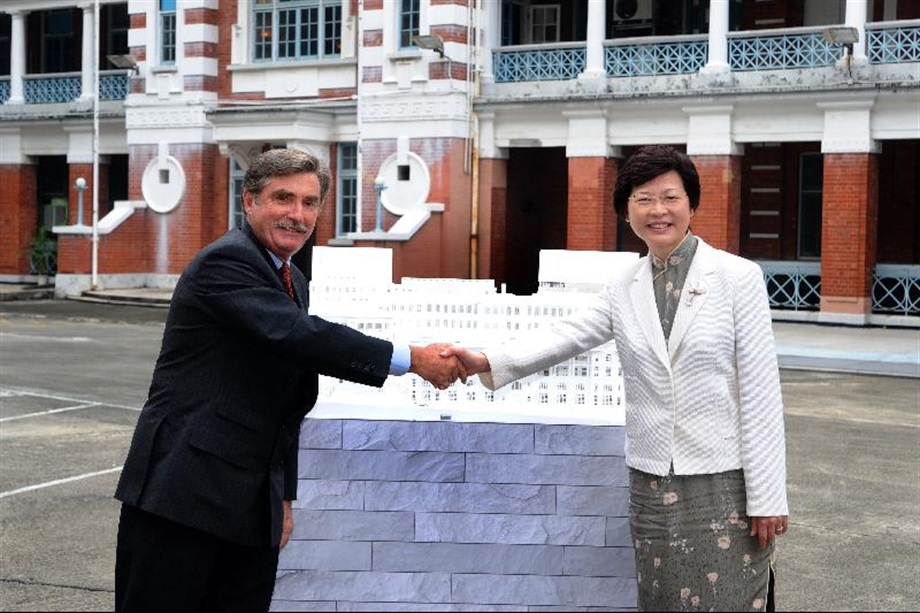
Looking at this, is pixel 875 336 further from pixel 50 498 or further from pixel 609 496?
Answer: pixel 609 496

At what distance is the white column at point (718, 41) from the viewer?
88.3ft

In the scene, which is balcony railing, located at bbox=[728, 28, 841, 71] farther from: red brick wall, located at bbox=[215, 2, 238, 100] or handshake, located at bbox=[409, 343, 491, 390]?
handshake, located at bbox=[409, 343, 491, 390]

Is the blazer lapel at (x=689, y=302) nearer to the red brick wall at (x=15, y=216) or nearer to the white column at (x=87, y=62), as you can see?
the white column at (x=87, y=62)

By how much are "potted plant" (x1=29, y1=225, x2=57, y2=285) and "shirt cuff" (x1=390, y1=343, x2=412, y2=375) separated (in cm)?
3240

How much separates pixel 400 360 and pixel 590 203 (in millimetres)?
24020

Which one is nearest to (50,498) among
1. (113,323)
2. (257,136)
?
(113,323)

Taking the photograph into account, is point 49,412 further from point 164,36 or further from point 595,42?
point 164,36

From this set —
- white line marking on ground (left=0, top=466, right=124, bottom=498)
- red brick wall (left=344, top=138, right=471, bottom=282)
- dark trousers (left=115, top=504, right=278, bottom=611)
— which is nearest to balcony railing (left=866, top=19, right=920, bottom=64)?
red brick wall (left=344, top=138, right=471, bottom=282)

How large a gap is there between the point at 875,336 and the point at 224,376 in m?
21.1

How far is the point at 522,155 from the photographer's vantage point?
32344 mm

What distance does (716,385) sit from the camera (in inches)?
171

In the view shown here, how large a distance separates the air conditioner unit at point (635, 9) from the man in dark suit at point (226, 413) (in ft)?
91.6

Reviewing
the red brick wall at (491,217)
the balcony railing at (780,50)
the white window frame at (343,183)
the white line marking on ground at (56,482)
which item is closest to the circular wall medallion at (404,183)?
the red brick wall at (491,217)

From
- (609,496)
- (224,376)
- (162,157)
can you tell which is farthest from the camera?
(162,157)
